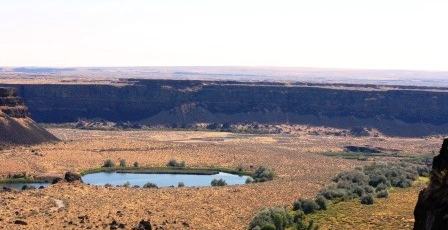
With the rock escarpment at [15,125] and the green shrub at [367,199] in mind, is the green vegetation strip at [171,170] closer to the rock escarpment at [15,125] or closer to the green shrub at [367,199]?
the rock escarpment at [15,125]

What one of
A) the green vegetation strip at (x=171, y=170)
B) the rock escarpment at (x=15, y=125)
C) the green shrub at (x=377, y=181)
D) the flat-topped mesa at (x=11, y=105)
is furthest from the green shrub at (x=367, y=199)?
the flat-topped mesa at (x=11, y=105)

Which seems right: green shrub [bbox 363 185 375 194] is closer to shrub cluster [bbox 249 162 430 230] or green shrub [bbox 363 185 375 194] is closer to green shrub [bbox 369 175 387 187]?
shrub cluster [bbox 249 162 430 230]

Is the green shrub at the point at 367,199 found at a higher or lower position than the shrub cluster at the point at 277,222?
lower

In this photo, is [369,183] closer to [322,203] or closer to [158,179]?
[322,203]

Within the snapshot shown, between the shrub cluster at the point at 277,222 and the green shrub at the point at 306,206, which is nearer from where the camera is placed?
the shrub cluster at the point at 277,222

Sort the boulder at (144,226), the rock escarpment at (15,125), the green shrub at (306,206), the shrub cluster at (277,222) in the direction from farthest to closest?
1. the rock escarpment at (15,125)
2. the green shrub at (306,206)
3. the shrub cluster at (277,222)
4. the boulder at (144,226)

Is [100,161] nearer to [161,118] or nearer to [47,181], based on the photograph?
[47,181]

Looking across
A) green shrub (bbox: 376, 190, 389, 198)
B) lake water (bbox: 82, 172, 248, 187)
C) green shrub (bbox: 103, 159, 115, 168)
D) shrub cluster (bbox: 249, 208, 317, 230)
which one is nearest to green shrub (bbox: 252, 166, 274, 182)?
lake water (bbox: 82, 172, 248, 187)
